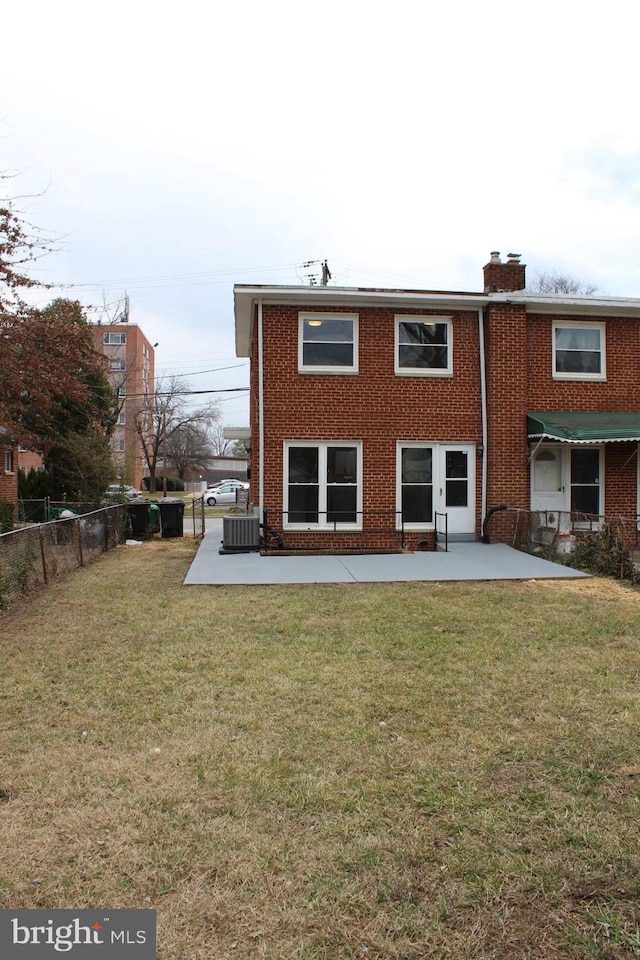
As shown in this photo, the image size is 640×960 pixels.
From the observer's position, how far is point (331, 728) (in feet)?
13.6

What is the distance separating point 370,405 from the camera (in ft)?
43.6

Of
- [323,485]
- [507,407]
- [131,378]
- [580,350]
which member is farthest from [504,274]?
[131,378]

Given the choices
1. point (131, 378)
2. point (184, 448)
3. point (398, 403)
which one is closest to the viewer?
point (398, 403)

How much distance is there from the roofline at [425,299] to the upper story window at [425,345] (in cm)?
36

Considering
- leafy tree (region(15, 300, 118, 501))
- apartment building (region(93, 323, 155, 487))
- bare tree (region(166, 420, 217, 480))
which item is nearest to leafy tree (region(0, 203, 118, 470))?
leafy tree (region(15, 300, 118, 501))

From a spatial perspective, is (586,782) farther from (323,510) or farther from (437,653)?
(323,510)

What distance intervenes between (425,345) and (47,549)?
28.2 feet

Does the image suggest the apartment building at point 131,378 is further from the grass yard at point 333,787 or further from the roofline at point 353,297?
the grass yard at point 333,787

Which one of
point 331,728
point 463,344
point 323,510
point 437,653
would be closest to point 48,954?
point 331,728

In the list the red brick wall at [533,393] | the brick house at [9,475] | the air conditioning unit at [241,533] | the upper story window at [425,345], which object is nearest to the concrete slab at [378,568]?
the air conditioning unit at [241,533]

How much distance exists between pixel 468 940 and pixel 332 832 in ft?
2.71

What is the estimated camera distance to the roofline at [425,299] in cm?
1280

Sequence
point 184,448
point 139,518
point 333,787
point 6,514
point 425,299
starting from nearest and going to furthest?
point 333,787 → point 425,299 → point 139,518 → point 6,514 → point 184,448

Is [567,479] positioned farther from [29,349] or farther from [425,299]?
[29,349]
